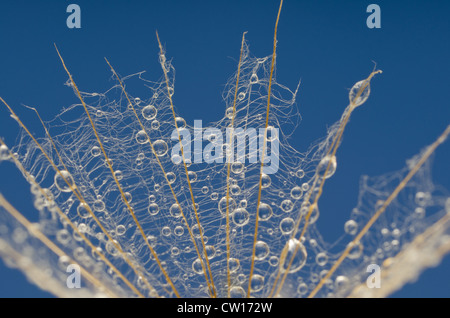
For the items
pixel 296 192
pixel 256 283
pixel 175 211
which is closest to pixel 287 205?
pixel 296 192

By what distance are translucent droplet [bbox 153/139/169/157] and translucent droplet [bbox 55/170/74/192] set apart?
420mm

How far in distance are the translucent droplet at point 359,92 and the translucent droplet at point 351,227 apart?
452mm

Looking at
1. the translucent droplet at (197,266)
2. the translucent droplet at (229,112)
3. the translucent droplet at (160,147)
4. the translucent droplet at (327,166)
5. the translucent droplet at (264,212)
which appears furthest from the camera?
the translucent droplet at (160,147)

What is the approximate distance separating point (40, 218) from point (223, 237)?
32.5 inches

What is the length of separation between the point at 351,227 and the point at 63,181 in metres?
1.20

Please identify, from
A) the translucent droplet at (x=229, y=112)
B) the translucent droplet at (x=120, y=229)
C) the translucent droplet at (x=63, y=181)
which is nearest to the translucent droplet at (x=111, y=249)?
the translucent droplet at (x=120, y=229)

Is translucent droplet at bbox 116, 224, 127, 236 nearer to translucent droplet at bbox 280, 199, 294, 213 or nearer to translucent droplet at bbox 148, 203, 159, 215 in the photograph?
translucent droplet at bbox 148, 203, 159, 215

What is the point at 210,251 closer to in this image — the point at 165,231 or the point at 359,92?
the point at 165,231

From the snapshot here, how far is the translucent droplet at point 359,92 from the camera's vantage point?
5.93ft

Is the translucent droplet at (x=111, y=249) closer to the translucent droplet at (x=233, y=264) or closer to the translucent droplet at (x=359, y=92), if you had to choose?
the translucent droplet at (x=233, y=264)

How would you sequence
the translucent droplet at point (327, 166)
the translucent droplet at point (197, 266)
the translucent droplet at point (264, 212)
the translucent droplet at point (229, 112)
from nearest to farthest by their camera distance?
the translucent droplet at point (327, 166)
the translucent droplet at point (264, 212)
the translucent droplet at point (197, 266)
the translucent droplet at point (229, 112)

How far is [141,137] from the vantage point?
7.41 feet
